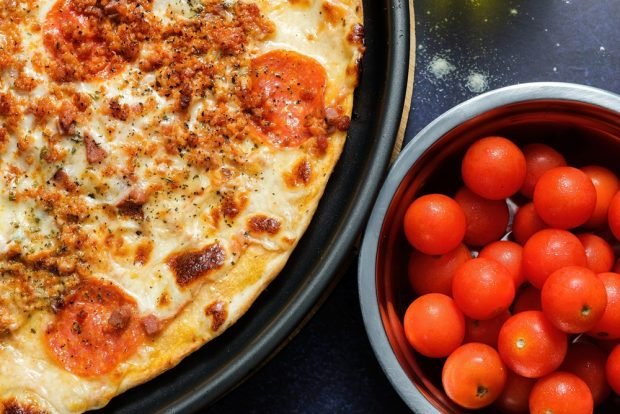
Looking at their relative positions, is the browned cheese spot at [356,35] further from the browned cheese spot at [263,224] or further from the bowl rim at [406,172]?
the browned cheese spot at [263,224]

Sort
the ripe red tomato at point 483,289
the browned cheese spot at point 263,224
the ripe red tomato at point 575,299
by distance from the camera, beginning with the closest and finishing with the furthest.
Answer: the ripe red tomato at point 575,299
the ripe red tomato at point 483,289
the browned cheese spot at point 263,224

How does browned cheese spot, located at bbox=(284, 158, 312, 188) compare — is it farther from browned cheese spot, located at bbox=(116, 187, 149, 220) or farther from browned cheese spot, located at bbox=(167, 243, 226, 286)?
browned cheese spot, located at bbox=(116, 187, 149, 220)

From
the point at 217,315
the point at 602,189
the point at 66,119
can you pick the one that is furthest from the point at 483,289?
the point at 66,119

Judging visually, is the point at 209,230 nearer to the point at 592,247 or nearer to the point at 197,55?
the point at 197,55

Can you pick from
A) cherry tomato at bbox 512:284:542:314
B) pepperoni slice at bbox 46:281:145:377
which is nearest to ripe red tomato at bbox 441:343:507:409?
cherry tomato at bbox 512:284:542:314

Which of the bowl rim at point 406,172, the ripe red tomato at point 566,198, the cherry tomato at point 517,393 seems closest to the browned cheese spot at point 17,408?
the bowl rim at point 406,172

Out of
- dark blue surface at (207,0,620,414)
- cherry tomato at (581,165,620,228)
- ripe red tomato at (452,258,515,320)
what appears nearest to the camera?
ripe red tomato at (452,258,515,320)
